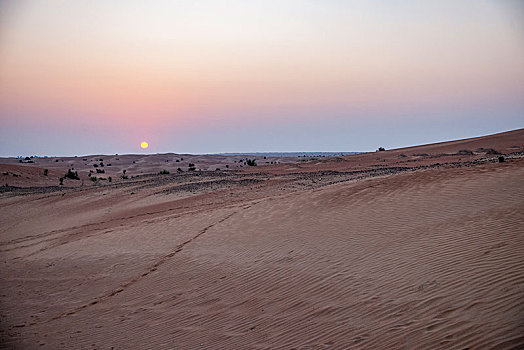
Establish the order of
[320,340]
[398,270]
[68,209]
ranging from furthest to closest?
[68,209]
[398,270]
[320,340]

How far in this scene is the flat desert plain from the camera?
5762mm

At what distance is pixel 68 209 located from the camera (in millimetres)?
22953

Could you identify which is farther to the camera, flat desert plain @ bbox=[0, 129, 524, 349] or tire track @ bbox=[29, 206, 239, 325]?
tire track @ bbox=[29, 206, 239, 325]

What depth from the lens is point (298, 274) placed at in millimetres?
8320

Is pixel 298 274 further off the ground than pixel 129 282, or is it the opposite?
pixel 298 274

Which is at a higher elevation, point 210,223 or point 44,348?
point 210,223

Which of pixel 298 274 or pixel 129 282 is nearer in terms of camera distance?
pixel 298 274

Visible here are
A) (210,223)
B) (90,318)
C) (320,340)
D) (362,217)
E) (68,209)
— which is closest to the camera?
(320,340)

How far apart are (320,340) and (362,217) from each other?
6250 millimetres

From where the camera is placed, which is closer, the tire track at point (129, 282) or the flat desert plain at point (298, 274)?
the flat desert plain at point (298, 274)

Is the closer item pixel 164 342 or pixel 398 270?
pixel 164 342

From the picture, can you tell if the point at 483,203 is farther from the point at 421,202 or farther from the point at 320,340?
the point at 320,340

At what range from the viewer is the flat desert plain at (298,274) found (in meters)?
5.76

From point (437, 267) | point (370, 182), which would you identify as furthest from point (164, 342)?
point (370, 182)
